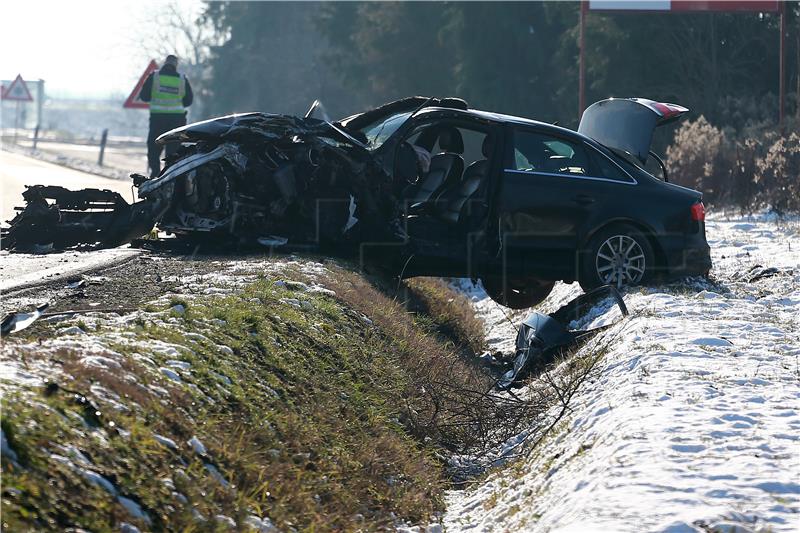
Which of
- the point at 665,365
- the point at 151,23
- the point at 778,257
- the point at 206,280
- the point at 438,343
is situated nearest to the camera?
the point at 665,365

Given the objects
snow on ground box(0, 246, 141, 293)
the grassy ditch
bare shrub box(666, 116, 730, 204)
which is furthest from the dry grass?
bare shrub box(666, 116, 730, 204)

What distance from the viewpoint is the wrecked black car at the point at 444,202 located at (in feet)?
34.0

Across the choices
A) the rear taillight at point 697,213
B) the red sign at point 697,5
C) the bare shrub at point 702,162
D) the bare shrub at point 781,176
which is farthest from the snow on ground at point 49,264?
the red sign at point 697,5

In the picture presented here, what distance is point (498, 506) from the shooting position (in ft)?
20.2

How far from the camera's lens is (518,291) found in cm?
1154

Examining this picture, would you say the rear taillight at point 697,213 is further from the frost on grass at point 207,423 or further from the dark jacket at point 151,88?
the dark jacket at point 151,88

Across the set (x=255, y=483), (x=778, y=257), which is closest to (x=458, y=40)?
(x=778, y=257)

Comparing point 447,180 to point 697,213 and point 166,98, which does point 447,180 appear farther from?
point 166,98

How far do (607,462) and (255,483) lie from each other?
1669 mm

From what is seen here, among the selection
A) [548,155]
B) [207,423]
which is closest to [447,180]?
[548,155]

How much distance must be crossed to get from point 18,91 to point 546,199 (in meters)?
33.7

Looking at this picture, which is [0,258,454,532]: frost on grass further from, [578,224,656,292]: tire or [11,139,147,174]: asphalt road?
[11,139,147,174]: asphalt road

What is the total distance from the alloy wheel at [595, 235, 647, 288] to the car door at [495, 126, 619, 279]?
0.86 feet

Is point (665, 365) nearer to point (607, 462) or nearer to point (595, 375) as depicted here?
point (595, 375)
